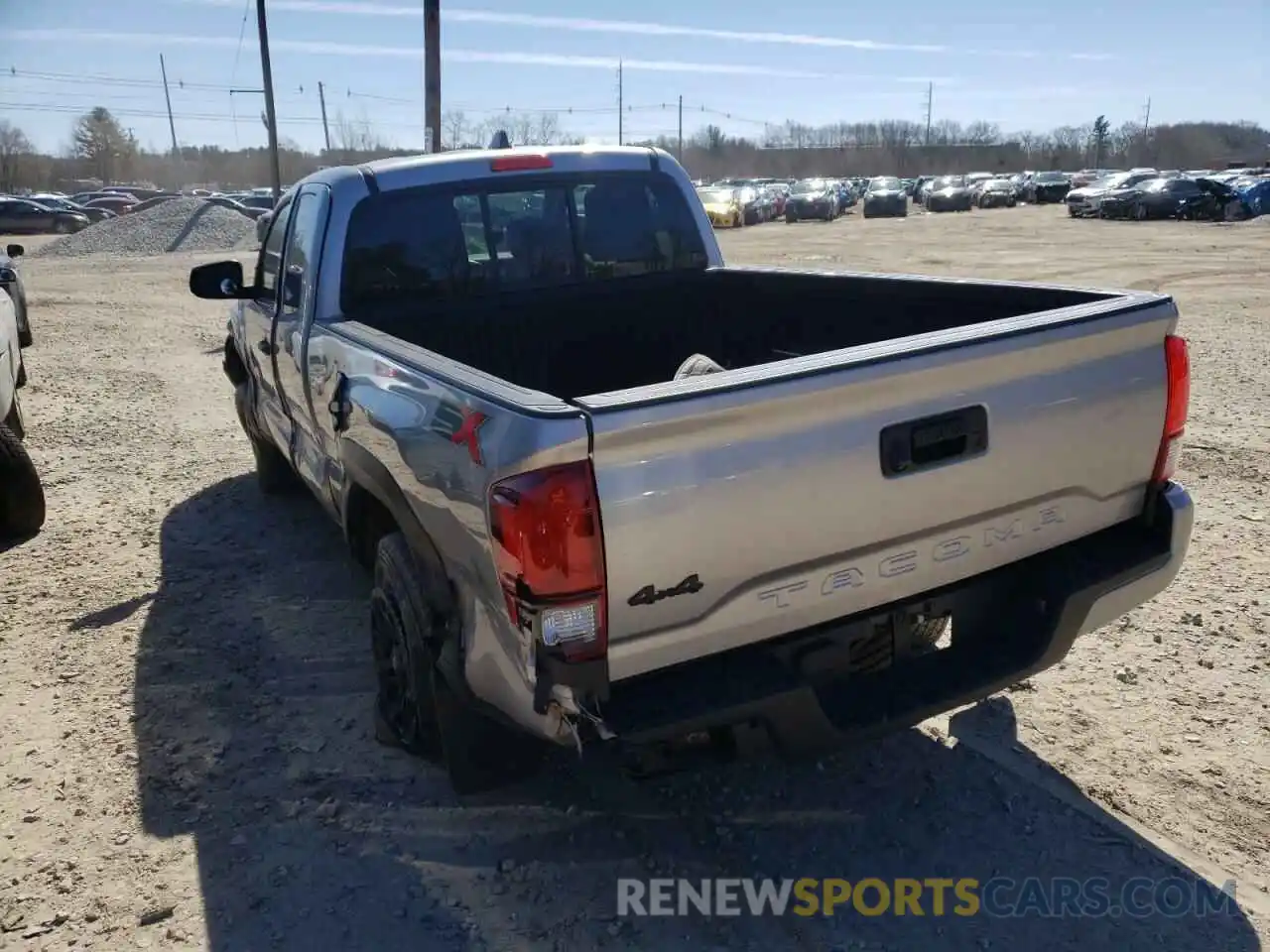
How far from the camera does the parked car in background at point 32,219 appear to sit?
40.1 metres

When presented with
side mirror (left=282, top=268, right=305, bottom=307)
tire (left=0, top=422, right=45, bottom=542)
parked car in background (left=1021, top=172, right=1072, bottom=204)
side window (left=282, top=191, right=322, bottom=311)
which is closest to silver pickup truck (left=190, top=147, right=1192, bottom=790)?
side window (left=282, top=191, right=322, bottom=311)

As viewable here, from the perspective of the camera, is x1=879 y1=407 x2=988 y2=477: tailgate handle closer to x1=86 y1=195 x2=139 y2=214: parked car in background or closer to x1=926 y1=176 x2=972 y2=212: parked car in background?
x1=926 y1=176 x2=972 y2=212: parked car in background

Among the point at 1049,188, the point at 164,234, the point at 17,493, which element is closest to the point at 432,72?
the point at 17,493

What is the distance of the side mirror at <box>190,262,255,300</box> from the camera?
187 inches

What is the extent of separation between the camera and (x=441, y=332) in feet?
13.6

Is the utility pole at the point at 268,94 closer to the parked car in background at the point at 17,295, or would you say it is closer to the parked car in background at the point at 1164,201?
the parked car in background at the point at 17,295

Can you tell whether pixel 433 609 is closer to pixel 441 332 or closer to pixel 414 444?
pixel 414 444

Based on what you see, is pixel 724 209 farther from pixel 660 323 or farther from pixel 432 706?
pixel 432 706

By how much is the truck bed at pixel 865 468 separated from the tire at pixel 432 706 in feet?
2.37

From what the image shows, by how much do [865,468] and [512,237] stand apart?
2498 millimetres

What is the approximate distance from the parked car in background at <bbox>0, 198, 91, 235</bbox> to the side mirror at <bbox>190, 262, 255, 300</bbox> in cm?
4227

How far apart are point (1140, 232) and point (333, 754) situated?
32.6 metres

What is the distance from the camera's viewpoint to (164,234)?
32656 mm

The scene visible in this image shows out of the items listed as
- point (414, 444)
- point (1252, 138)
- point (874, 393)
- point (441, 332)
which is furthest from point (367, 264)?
point (1252, 138)
